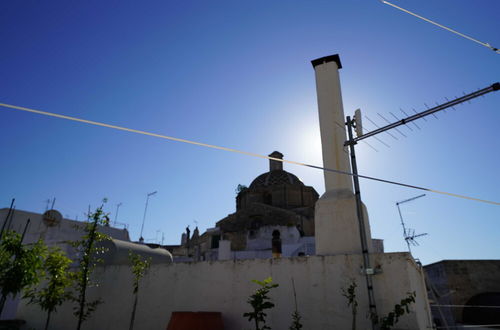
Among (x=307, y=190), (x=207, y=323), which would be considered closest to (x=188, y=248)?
(x=307, y=190)

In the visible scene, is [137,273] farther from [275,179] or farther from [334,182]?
[275,179]

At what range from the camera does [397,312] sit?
19.9 ft

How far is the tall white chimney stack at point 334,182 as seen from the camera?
25.8 feet

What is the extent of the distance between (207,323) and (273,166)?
31.9 meters

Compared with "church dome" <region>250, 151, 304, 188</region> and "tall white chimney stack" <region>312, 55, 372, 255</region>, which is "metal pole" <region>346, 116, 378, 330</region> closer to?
"tall white chimney stack" <region>312, 55, 372, 255</region>

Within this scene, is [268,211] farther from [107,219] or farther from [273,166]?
[107,219]

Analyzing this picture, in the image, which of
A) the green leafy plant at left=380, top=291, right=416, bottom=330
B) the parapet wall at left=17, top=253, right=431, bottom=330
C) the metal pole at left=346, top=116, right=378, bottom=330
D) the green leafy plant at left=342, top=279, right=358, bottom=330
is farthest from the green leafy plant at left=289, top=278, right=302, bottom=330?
the green leafy plant at left=380, top=291, right=416, bottom=330

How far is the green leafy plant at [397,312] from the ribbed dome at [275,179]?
28.8 meters

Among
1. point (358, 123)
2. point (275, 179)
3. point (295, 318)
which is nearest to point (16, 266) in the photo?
point (295, 318)

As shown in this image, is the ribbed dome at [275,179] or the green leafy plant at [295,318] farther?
the ribbed dome at [275,179]

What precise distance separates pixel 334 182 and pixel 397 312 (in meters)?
3.56

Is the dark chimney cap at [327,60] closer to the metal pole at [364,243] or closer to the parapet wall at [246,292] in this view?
the metal pole at [364,243]

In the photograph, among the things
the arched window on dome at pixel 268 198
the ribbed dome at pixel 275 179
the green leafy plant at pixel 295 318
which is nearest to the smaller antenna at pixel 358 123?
the green leafy plant at pixel 295 318

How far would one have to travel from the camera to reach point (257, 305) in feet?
19.6
